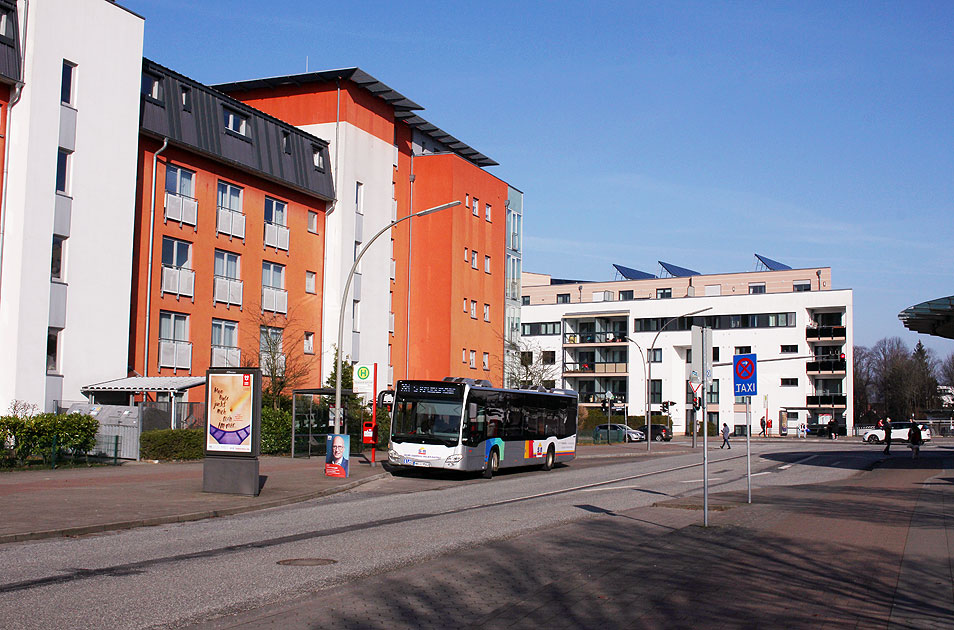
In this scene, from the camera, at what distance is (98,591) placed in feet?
28.2

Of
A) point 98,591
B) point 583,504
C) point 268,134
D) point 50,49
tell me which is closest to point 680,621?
point 98,591

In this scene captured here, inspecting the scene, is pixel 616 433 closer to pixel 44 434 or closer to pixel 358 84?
pixel 358 84

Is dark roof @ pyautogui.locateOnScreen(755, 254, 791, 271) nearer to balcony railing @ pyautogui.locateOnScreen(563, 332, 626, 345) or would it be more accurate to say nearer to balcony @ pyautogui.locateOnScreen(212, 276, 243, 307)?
balcony railing @ pyautogui.locateOnScreen(563, 332, 626, 345)

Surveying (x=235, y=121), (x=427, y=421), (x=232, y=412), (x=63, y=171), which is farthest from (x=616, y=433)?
(x=232, y=412)

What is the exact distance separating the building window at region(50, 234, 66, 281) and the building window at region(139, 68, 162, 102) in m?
6.54

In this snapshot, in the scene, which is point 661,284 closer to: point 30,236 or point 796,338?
point 796,338

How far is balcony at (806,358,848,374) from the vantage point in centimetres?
8175

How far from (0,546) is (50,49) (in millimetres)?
21409

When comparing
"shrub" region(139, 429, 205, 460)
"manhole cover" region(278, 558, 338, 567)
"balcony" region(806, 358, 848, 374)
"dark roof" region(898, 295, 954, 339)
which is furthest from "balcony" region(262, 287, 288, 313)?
"balcony" region(806, 358, 848, 374)

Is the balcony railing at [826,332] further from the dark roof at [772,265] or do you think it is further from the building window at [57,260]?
the building window at [57,260]

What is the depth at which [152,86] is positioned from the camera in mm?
33531

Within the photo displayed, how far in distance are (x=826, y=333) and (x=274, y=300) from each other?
59.3 metres

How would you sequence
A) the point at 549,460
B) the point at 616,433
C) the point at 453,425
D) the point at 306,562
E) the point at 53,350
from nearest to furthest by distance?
the point at 306,562 → the point at 453,425 → the point at 53,350 → the point at 549,460 → the point at 616,433

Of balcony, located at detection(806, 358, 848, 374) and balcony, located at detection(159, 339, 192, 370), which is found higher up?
balcony, located at detection(806, 358, 848, 374)
